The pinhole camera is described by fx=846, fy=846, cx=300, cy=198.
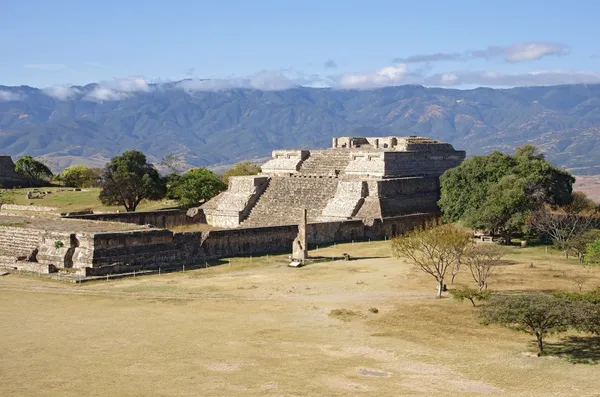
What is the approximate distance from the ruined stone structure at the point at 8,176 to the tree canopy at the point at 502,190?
42.2 m

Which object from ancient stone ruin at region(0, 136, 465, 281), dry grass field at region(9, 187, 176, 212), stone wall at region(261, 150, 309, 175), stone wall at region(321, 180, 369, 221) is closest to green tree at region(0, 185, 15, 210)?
dry grass field at region(9, 187, 176, 212)

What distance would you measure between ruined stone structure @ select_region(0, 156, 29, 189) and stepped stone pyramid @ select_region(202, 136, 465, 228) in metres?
28.8

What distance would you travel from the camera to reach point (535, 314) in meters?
22.7

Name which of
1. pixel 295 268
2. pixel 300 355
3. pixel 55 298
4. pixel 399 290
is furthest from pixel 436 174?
pixel 300 355

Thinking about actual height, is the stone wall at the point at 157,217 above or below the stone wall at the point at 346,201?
below

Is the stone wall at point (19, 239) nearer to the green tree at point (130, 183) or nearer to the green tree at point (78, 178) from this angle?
the green tree at point (130, 183)

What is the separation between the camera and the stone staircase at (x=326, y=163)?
55556 millimetres

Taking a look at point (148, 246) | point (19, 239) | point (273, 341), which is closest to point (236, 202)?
point (148, 246)

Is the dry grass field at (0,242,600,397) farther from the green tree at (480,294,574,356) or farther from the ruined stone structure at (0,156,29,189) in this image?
the ruined stone structure at (0,156,29,189)

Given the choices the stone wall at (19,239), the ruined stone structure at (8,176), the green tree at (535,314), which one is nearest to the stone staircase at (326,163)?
the stone wall at (19,239)

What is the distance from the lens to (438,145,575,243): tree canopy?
42.6 meters

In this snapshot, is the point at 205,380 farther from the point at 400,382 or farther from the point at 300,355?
the point at 400,382

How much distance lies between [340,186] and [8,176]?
127ft

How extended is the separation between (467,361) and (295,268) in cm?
1574
